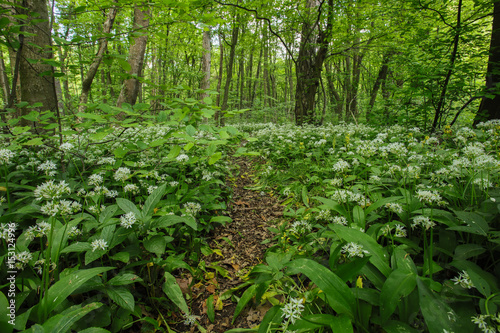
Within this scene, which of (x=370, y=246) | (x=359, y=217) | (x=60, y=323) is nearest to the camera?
(x=60, y=323)

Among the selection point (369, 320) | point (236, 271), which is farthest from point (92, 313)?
point (369, 320)

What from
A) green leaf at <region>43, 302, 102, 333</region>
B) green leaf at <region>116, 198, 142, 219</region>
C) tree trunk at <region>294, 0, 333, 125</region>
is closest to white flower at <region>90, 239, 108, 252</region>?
green leaf at <region>116, 198, 142, 219</region>

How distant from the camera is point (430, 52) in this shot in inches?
178

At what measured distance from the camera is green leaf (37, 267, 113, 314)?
1210 mm

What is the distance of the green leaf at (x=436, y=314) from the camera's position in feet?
3.60

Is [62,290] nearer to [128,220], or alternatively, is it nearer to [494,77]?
[128,220]

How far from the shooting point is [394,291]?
1257 millimetres

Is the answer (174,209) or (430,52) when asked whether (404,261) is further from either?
(430,52)

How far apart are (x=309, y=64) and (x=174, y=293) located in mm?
8861

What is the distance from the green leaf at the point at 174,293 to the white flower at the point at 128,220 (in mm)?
607

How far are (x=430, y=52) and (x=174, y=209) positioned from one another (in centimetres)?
592

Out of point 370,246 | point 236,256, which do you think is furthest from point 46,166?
point 370,246

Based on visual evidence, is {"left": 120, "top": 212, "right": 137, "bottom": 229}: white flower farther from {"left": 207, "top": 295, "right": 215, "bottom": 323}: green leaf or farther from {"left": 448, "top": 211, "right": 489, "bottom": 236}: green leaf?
{"left": 448, "top": 211, "right": 489, "bottom": 236}: green leaf

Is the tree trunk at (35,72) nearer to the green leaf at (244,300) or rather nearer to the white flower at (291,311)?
the green leaf at (244,300)
